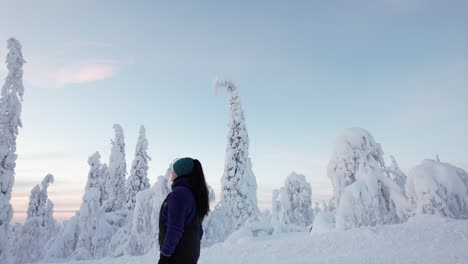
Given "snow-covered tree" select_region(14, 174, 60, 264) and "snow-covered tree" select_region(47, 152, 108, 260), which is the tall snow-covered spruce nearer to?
"snow-covered tree" select_region(47, 152, 108, 260)

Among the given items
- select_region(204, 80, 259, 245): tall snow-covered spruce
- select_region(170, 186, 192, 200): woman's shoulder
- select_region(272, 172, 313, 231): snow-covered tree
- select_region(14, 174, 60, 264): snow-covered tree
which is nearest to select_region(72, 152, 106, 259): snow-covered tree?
select_region(14, 174, 60, 264): snow-covered tree

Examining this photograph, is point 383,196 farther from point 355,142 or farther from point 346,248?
point 346,248

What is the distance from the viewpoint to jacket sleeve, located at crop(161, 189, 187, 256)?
13.2ft

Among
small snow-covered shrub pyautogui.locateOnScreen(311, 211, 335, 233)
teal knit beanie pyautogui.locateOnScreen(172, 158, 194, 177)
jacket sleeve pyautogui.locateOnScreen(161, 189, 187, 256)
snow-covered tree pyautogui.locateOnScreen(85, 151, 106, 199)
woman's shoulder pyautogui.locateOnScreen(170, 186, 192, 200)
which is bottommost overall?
small snow-covered shrub pyautogui.locateOnScreen(311, 211, 335, 233)

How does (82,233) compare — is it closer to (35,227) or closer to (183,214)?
(35,227)

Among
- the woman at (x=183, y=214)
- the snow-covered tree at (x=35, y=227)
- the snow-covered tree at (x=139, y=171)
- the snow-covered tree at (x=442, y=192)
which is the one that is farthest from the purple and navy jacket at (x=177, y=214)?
the snow-covered tree at (x=139, y=171)

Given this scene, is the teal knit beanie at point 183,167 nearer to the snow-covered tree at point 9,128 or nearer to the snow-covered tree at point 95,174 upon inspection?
the snow-covered tree at point 9,128

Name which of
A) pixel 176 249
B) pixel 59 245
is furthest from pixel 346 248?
pixel 59 245

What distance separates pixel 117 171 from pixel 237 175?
15386 millimetres

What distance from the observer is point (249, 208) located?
1097 inches

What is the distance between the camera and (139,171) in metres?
36.0

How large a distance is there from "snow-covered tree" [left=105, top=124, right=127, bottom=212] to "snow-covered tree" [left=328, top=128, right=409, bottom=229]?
25752mm

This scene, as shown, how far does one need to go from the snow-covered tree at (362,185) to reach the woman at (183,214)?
1031cm

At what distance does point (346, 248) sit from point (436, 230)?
3.03 metres
